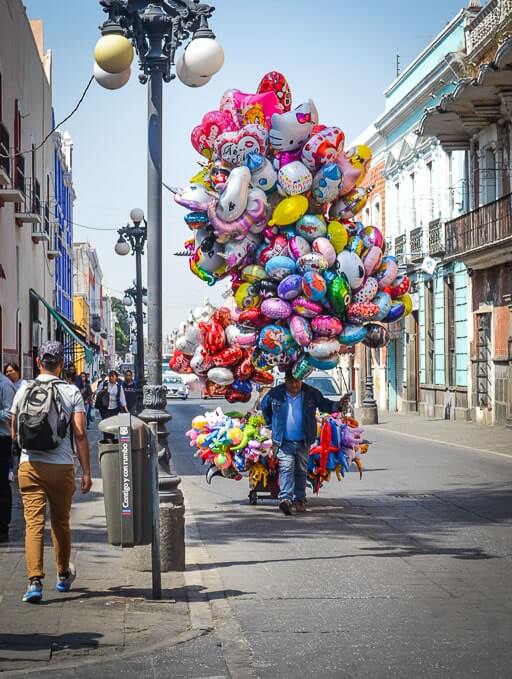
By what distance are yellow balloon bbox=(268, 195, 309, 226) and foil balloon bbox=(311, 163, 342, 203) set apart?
0.15m

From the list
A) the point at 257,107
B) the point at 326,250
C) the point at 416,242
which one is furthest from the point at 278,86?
the point at 416,242

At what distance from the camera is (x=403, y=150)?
1629 inches

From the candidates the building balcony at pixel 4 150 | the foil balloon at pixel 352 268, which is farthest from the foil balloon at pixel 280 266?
the building balcony at pixel 4 150

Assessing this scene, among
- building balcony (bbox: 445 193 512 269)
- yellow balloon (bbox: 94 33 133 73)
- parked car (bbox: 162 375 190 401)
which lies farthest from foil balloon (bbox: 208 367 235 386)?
parked car (bbox: 162 375 190 401)

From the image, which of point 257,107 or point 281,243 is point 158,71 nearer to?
point 257,107

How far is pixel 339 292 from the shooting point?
11.5 meters

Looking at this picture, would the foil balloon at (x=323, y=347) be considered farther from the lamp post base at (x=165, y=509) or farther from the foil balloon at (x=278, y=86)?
the lamp post base at (x=165, y=509)

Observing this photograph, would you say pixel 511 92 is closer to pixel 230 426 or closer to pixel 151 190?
pixel 230 426

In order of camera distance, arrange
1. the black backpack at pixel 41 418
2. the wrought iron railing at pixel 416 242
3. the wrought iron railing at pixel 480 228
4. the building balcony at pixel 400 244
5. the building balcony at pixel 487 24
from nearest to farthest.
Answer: the black backpack at pixel 41 418 → the wrought iron railing at pixel 480 228 → the building balcony at pixel 487 24 → the wrought iron railing at pixel 416 242 → the building balcony at pixel 400 244

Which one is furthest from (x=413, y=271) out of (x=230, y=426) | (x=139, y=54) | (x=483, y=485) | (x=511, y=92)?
(x=139, y=54)

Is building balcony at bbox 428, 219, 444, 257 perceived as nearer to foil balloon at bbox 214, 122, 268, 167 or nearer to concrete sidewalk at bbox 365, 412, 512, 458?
concrete sidewalk at bbox 365, 412, 512, 458

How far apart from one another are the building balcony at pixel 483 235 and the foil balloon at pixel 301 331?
17.1m

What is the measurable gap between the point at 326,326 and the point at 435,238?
85.3 feet

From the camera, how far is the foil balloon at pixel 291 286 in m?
11.6
